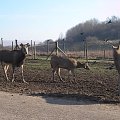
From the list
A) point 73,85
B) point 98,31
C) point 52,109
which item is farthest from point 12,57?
point 98,31

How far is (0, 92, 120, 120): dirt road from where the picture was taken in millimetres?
11730

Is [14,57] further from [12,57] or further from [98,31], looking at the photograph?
[98,31]

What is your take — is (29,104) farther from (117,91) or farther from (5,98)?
(117,91)

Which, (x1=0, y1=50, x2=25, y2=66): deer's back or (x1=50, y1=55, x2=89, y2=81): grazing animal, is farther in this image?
(x1=0, y1=50, x2=25, y2=66): deer's back

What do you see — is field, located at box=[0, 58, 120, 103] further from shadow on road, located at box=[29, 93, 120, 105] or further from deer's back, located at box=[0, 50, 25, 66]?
deer's back, located at box=[0, 50, 25, 66]

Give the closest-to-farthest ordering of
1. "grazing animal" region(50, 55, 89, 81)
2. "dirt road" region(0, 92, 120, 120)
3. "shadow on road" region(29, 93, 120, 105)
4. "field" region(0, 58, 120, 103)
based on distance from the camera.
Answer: "dirt road" region(0, 92, 120, 120), "shadow on road" region(29, 93, 120, 105), "field" region(0, 58, 120, 103), "grazing animal" region(50, 55, 89, 81)

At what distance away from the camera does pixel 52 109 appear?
1288 centimetres

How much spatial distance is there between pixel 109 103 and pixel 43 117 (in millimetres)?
3219

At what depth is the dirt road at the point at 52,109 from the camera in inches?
462

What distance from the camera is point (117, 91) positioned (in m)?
16.5

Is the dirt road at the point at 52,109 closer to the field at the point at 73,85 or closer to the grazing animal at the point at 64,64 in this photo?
the field at the point at 73,85

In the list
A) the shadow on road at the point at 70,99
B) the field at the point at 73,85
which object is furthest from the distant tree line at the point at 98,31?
the shadow on road at the point at 70,99

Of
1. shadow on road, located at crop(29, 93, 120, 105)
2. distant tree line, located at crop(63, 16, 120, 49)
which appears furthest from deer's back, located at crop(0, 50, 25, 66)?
distant tree line, located at crop(63, 16, 120, 49)

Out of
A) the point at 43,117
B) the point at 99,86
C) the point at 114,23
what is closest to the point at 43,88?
the point at 99,86
